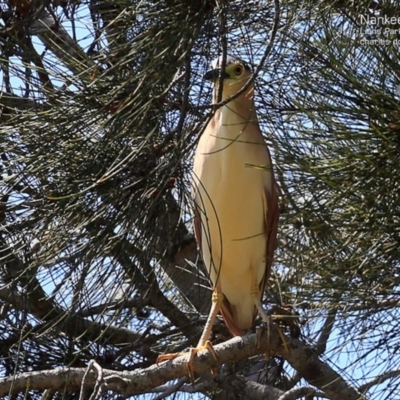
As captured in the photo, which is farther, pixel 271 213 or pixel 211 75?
pixel 271 213

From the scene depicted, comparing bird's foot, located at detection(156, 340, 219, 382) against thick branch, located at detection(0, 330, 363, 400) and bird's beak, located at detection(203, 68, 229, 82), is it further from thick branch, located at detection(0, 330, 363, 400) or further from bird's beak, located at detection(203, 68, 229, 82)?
Answer: bird's beak, located at detection(203, 68, 229, 82)

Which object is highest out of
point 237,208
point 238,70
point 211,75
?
point 238,70

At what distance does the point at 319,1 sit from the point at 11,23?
810 mm

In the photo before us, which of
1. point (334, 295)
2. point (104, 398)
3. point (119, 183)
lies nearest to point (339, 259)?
point (334, 295)

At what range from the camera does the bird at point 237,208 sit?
2.52 m

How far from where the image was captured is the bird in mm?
2518

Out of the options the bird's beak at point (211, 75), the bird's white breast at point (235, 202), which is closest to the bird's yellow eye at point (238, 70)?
the bird's white breast at point (235, 202)

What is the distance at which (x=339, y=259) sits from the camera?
5.75 feet

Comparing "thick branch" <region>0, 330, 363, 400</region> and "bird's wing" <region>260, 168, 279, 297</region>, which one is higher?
"bird's wing" <region>260, 168, 279, 297</region>

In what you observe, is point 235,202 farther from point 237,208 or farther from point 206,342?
point 206,342

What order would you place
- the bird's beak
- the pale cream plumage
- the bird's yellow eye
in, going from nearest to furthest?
the bird's beak < the bird's yellow eye < the pale cream plumage

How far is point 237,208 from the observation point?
266 centimetres

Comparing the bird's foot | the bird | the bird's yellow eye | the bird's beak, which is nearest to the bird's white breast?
the bird

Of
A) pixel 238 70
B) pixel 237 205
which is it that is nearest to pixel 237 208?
pixel 237 205
